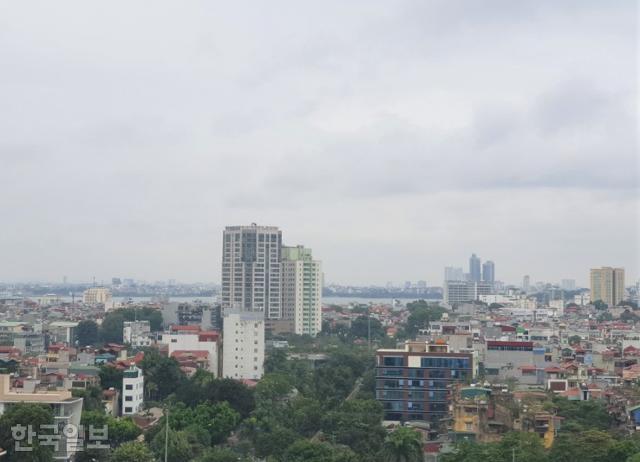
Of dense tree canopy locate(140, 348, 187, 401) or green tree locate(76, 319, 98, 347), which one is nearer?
dense tree canopy locate(140, 348, 187, 401)

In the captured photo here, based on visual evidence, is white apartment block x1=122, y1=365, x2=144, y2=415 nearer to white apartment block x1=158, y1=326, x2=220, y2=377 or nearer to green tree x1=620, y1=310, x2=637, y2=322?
white apartment block x1=158, y1=326, x2=220, y2=377

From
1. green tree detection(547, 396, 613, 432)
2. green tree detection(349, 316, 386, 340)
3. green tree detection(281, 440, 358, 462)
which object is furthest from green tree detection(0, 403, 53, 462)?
green tree detection(349, 316, 386, 340)

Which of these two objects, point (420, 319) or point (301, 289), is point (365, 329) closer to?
point (420, 319)

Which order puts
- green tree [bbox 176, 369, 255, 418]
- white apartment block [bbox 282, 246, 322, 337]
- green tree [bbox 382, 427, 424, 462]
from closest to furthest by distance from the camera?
green tree [bbox 382, 427, 424, 462] → green tree [bbox 176, 369, 255, 418] → white apartment block [bbox 282, 246, 322, 337]

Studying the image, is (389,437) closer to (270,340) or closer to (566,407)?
(566,407)

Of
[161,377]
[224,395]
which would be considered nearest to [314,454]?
[224,395]

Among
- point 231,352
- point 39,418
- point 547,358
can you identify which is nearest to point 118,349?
point 231,352

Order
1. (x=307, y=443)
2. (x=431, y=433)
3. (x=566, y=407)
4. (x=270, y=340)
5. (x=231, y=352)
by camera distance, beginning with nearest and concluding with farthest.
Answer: (x=307, y=443)
(x=566, y=407)
(x=431, y=433)
(x=231, y=352)
(x=270, y=340)

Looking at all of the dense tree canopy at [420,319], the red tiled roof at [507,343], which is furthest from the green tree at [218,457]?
the dense tree canopy at [420,319]
